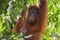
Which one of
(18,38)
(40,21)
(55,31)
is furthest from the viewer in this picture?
(40,21)

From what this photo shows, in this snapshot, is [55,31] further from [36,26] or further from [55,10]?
[36,26]

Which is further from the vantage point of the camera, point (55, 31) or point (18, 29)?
point (18, 29)

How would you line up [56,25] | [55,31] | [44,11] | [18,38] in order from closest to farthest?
[18,38] < [56,25] < [55,31] < [44,11]

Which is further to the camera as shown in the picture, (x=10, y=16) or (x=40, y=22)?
(x=40, y=22)

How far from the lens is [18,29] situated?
4430 mm

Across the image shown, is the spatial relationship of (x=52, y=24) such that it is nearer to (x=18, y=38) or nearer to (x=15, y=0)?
(x=15, y=0)

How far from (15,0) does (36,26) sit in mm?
1995

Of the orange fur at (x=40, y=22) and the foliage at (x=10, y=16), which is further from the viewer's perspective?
the orange fur at (x=40, y=22)

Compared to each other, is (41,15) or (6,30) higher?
(41,15)

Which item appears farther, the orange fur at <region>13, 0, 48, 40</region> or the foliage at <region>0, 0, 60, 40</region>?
the orange fur at <region>13, 0, 48, 40</region>

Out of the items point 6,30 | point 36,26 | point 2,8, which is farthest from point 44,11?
point 6,30

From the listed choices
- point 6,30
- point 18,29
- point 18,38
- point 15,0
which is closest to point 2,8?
point 15,0

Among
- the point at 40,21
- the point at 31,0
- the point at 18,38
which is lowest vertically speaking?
the point at 18,38

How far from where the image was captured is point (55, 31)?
10.8ft
